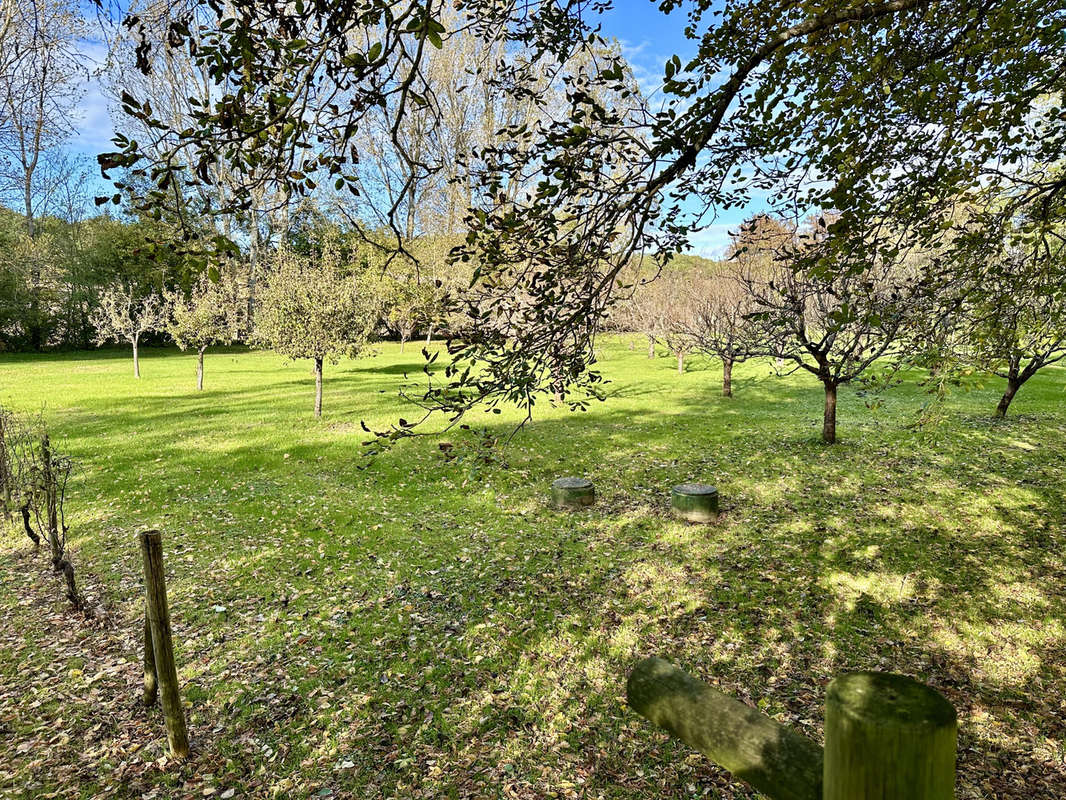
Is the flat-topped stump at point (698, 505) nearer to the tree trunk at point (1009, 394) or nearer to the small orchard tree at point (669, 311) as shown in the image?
the tree trunk at point (1009, 394)

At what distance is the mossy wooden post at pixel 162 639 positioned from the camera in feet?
15.3

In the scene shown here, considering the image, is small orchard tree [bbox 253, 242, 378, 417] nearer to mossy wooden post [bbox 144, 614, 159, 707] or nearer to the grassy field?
the grassy field

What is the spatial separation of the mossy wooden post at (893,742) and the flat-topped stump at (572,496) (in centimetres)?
1025

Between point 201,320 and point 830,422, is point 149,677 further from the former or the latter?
point 201,320

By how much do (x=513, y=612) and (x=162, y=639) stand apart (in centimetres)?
416

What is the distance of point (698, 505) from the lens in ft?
35.3

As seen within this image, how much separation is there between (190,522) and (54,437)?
1092 cm

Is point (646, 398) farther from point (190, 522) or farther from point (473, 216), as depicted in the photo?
point (473, 216)

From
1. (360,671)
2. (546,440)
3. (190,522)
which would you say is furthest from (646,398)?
(360,671)

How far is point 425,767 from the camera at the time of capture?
4988 millimetres

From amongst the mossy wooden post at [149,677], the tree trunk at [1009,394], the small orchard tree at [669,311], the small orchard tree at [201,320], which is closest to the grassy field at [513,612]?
the mossy wooden post at [149,677]

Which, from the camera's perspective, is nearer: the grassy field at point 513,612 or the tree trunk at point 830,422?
the grassy field at point 513,612

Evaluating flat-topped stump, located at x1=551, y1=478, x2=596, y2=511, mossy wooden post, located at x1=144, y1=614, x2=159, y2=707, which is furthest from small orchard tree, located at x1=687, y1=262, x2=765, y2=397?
mossy wooden post, located at x1=144, y1=614, x2=159, y2=707

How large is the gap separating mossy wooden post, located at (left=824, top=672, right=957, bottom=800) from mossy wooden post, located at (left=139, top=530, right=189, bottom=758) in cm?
496
